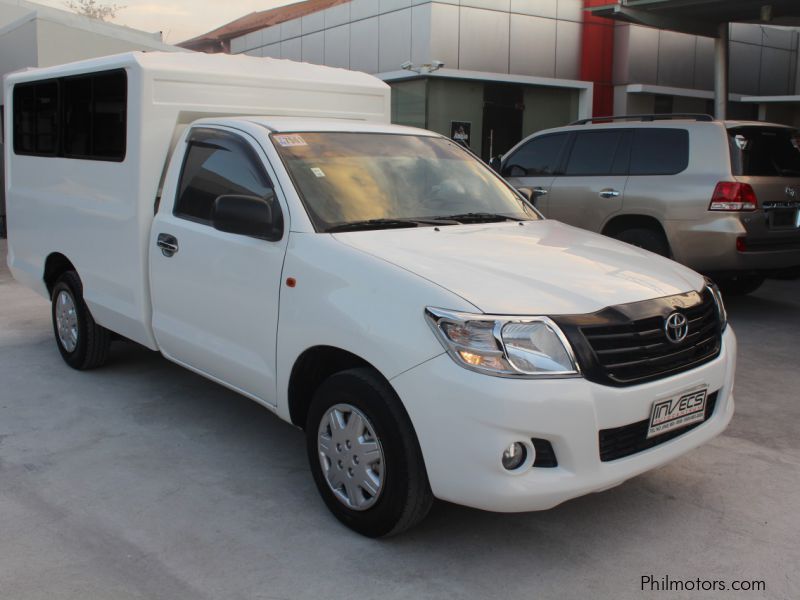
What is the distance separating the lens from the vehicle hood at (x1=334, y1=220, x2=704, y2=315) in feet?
11.2

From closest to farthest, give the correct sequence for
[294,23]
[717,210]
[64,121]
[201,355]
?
[201,355]
[64,121]
[717,210]
[294,23]

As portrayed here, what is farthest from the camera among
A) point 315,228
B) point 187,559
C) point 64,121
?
point 64,121

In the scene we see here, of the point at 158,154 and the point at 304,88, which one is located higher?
the point at 304,88

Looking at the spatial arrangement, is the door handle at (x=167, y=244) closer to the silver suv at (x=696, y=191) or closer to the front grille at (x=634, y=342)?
the front grille at (x=634, y=342)

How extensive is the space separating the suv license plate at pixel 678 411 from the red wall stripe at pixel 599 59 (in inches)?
658

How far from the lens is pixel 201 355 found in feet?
15.5

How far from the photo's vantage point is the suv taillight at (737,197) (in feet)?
25.7

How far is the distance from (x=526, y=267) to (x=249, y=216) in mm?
1330

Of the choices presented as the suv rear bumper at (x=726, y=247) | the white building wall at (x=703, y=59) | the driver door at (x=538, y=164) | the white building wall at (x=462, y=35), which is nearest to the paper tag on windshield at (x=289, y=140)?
the suv rear bumper at (x=726, y=247)

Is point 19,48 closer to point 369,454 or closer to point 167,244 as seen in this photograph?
point 167,244

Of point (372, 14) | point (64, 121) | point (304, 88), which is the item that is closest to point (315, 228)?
point (304, 88)

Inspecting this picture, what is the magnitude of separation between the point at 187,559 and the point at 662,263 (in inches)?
101

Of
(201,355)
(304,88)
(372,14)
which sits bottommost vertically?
(201,355)

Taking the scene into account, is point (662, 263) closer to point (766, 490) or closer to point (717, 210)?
point (766, 490)
